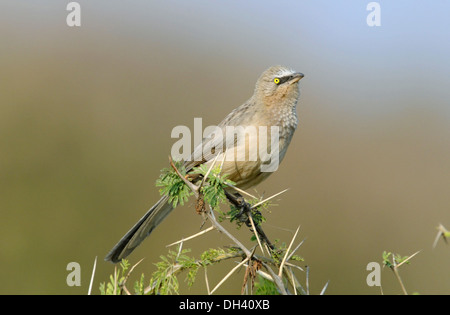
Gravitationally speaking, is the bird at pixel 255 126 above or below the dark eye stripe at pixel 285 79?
below

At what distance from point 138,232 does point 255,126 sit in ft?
4.47

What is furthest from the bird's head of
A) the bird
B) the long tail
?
the long tail

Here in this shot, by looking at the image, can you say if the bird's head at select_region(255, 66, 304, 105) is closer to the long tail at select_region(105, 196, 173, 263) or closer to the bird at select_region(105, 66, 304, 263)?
the bird at select_region(105, 66, 304, 263)

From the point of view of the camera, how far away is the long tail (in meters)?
3.68

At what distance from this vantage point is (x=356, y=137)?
7.02 m

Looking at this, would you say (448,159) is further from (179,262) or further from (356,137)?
(179,262)

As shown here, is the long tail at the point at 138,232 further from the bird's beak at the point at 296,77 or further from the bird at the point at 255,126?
the bird's beak at the point at 296,77

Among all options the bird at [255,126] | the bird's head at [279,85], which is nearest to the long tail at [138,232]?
the bird at [255,126]

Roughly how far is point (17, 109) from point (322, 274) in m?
3.96

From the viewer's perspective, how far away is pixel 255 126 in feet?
15.1

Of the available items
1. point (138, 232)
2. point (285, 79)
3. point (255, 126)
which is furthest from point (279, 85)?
point (138, 232)

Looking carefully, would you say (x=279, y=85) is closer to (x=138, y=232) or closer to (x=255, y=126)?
(x=255, y=126)

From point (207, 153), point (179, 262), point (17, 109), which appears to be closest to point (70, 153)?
point (17, 109)

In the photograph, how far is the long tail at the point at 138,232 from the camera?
3.68m
